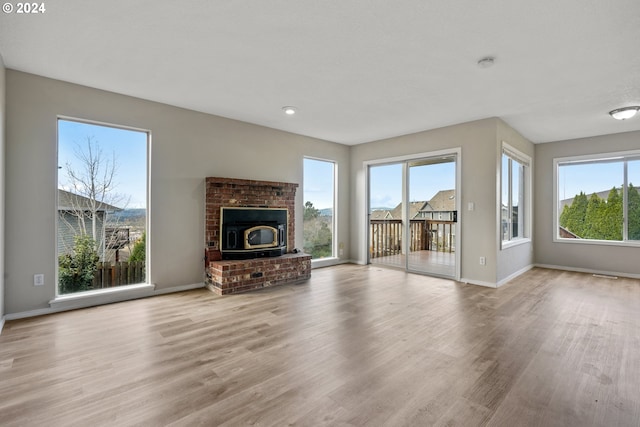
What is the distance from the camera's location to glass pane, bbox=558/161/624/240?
5395mm

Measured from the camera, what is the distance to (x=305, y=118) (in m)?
4.62

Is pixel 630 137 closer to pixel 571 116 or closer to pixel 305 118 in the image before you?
pixel 571 116

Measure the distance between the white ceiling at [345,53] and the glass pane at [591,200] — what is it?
1.89 metres

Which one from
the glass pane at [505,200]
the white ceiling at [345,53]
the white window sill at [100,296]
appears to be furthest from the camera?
the glass pane at [505,200]

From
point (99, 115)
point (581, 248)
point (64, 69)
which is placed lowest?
point (581, 248)

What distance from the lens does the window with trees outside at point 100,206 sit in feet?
11.3

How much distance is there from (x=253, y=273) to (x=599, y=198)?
6411 mm

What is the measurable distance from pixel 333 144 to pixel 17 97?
15.3 ft

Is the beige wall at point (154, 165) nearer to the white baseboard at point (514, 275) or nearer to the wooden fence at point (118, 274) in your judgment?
the wooden fence at point (118, 274)

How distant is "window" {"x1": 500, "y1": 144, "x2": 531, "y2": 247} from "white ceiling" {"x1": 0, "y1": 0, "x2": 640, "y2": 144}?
1.06 m

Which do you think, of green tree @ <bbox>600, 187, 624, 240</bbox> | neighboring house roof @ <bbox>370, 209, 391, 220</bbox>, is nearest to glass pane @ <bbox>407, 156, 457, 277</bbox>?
Result: neighboring house roof @ <bbox>370, 209, 391, 220</bbox>

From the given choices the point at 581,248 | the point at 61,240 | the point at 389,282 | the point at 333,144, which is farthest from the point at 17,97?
the point at 581,248

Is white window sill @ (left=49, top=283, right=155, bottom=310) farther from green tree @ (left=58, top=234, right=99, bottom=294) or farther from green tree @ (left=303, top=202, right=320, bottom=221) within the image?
green tree @ (left=303, top=202, right=320, bottom=221)

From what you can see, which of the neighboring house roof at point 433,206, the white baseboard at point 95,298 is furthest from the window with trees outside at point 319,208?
the white baseboard at point 95,298
